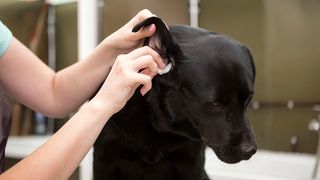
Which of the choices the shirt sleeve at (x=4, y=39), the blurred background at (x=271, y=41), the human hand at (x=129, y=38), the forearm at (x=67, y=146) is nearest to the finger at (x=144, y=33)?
the human hand at (x=129, y=38)

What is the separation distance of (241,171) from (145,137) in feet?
3.40


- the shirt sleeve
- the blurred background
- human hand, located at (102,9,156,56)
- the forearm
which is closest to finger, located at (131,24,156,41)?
human hand, located at (102,9,156,56)

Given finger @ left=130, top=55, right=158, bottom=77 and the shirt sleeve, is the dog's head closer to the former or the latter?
finger @ left=130, top=55, right=158, bottom=77

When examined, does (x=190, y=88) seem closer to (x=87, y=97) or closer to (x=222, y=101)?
(x=222, y=101)

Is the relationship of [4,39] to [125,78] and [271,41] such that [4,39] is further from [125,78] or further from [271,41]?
[271,41]

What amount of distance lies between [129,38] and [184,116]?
169 mm

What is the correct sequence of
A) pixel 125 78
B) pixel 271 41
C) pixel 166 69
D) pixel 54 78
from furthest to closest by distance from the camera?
pixel 271 41, pixel 54 78, pixel 166 69, pixel 125 78

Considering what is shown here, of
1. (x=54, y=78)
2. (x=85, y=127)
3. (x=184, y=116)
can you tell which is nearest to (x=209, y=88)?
(x=184, y=116)

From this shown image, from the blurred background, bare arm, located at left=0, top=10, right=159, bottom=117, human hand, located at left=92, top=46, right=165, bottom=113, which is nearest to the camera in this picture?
human hand, located at left=92, top=46, right=165, bottom=113

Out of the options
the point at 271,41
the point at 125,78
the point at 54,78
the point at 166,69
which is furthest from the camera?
the point at 271,41

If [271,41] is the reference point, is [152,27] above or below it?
above

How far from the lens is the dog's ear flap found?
2.26 ft

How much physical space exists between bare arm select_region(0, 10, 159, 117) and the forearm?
7.3 inches

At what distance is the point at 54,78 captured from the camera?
3.04ft
